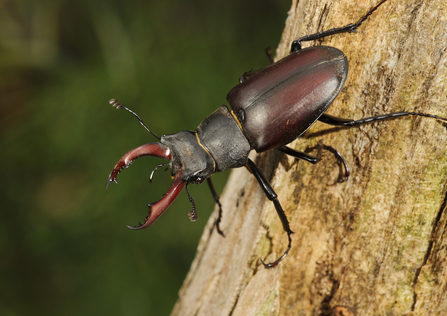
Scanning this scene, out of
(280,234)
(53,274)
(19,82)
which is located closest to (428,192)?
(280,234)

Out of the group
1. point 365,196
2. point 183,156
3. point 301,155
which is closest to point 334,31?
point 301,155

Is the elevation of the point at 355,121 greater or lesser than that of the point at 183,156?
greater

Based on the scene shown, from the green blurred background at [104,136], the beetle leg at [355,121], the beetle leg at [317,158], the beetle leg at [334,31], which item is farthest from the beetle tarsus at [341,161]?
the green blurred background at [104,136]

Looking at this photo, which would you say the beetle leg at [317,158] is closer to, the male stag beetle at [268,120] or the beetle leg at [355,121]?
the male stag beetle at [268,120]

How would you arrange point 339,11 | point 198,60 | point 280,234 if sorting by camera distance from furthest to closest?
1. point 198,60
2. point 280,234
3. point 339,11

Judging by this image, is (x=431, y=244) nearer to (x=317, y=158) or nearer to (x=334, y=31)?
(x=317, y=158)

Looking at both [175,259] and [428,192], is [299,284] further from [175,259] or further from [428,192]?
[175,259]

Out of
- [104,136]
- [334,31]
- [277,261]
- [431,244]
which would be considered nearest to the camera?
[431,244]
